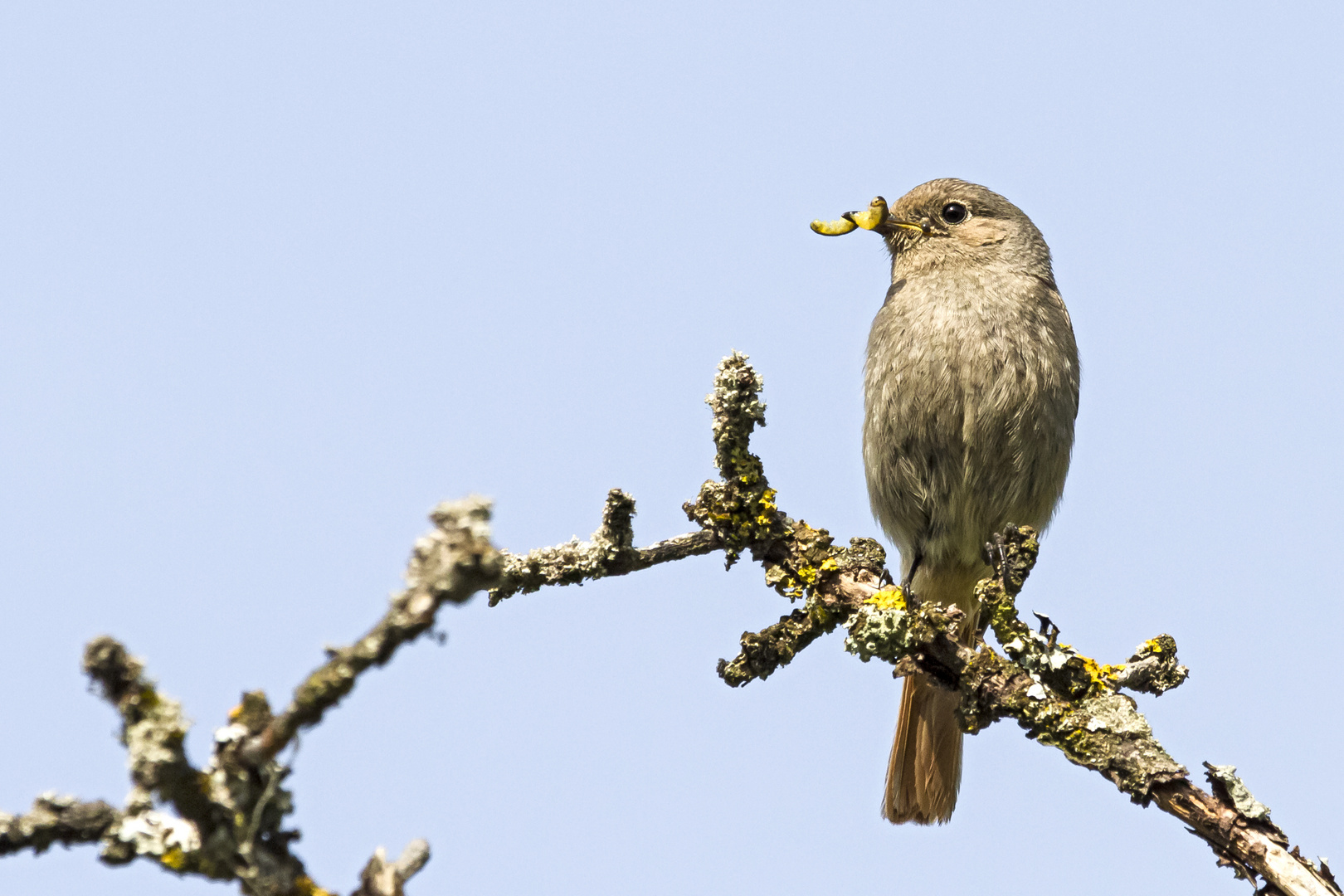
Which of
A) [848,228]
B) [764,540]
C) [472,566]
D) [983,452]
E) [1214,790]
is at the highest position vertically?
[848,228]

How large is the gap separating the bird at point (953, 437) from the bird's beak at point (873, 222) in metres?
0.48

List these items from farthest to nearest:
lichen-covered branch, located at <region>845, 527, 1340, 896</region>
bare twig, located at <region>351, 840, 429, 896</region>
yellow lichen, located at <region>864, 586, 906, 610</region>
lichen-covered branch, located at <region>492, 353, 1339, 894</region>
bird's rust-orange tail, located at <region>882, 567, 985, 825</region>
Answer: bird's rust-orange tail, located at <region>882, 567, 985, 825</region>, yellow lichen, located at <region>864, 586, 906, 610</region>, lichen-covered branch, located at <region>492, 353, 1339, 894</region>, lichen-covered branch, located at <region>845, 527, 1340, 896</region>, bare twig, located at <region>351, 840, 429, 896</region>

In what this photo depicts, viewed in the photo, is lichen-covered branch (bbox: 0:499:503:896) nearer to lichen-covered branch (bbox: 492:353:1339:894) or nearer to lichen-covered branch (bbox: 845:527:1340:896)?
Result: lichen-covered branch (bbox: 492:353:1339:894)

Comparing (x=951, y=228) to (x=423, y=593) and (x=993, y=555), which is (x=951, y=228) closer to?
(x=993, y=555)

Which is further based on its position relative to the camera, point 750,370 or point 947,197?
point 947,197

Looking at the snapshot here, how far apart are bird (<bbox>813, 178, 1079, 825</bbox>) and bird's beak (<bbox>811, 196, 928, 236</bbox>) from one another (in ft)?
1.58

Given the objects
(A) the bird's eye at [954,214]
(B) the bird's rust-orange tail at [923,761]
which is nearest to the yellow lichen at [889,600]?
(B) the bird's rust-orange tail at [923,761]

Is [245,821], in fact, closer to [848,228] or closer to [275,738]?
[275,738]

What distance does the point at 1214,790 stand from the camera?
11.0 ft

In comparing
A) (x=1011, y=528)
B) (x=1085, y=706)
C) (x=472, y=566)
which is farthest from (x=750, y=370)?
(x=472, y=566)

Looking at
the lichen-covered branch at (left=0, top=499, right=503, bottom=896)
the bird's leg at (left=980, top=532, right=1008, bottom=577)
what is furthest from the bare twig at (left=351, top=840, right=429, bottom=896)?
the bird's leg at (left=980, top=532, right=1008, bottom=577)

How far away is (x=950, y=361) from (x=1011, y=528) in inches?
54.1

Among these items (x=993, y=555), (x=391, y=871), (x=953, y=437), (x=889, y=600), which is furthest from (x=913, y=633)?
(x=391, y=871)

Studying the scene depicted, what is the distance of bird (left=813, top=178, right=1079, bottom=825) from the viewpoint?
5273 millimetres
